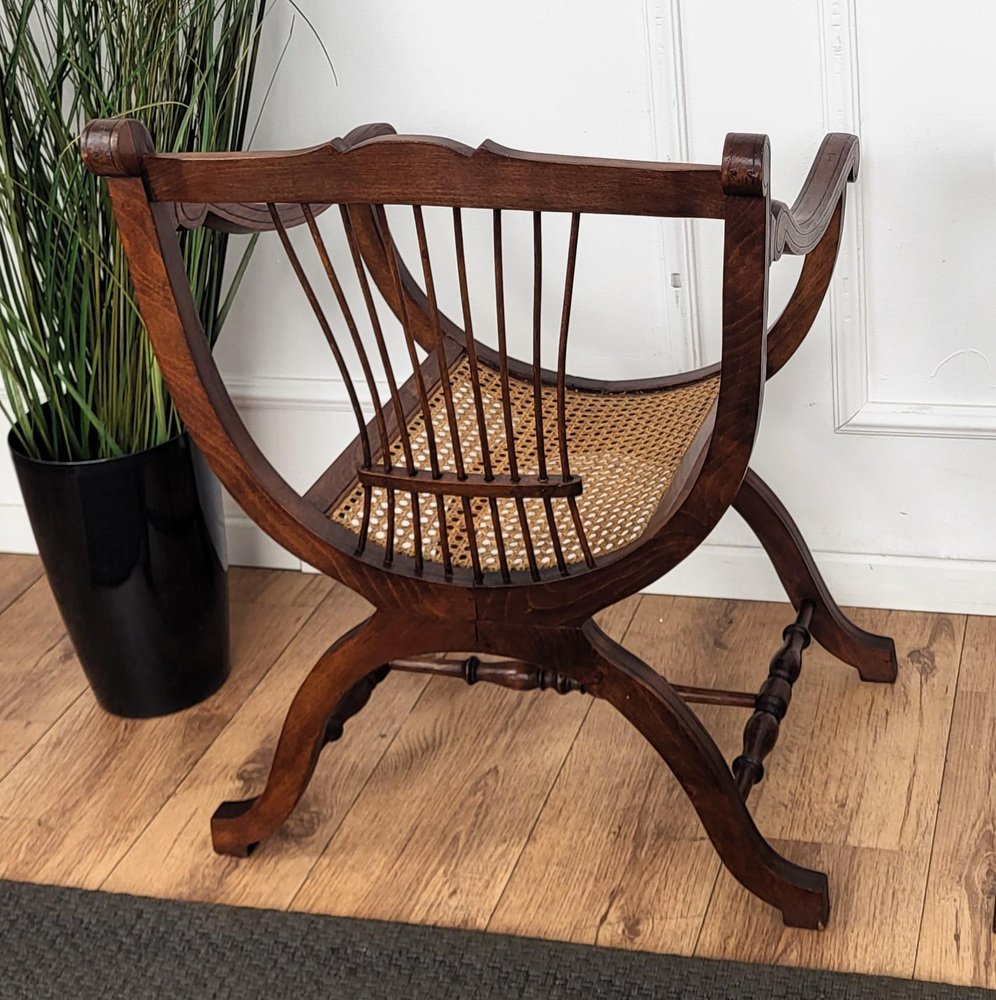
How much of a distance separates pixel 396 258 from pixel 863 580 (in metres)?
0.98

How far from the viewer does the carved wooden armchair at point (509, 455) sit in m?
1.13

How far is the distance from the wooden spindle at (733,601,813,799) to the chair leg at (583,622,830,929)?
0.18 ft

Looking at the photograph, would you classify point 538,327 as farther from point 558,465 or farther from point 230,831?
point 230,831

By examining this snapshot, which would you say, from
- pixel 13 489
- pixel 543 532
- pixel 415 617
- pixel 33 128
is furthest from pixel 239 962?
pixel 13 489

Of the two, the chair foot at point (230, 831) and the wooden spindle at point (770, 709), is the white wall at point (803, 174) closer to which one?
the wooden spindle at point (770, 709)

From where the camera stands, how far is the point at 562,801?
1.71 m

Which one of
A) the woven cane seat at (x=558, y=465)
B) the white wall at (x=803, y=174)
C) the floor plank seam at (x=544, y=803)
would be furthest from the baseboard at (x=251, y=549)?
the woven cane seat at (x=558, y=465)

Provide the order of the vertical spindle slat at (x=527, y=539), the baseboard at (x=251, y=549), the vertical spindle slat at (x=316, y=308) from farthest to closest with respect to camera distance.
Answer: the baseboard at (x=251, y=549), the vertical spindle slat at (x=527, y=539), the vertical spindle slat at (x=316, y=308)

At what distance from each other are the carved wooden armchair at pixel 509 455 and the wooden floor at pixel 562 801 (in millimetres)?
68

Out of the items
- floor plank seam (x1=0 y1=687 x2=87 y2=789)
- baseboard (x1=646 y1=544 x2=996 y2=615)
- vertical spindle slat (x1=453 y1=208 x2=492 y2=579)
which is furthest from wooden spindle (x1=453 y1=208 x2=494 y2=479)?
floor plank seam (x1=0 y1=687 x2=87 y2=789)

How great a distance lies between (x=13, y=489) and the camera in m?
2.38

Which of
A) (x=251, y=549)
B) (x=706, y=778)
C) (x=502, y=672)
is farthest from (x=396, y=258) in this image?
(x=251, y=549)

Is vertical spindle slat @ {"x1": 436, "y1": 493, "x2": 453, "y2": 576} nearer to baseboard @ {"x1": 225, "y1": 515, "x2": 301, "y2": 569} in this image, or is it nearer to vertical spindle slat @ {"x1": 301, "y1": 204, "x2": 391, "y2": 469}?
vertical spindle slat @ {"x1": 301, "y1": 204, "x2": 391, "y2": 469}

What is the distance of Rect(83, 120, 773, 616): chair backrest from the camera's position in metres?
1.10
